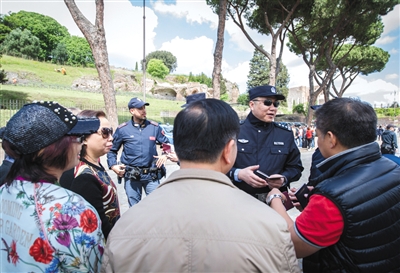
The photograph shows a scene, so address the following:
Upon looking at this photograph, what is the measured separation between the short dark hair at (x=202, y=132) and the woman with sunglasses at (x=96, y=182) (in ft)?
2.92

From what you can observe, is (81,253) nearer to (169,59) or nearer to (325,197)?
(325,197)

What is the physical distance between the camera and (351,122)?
1.63 m

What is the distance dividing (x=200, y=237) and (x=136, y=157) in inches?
125

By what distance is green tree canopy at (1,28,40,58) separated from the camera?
53938mm

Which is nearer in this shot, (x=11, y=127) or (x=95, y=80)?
(x=11, y=127)

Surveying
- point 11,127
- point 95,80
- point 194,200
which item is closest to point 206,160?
point 194,200

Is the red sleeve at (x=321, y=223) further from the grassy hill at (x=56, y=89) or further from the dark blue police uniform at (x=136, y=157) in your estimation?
the grassy hill at (x=56, y=89)

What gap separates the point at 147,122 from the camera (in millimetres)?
4332

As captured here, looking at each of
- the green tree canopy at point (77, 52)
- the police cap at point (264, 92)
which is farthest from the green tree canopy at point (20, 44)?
the police cap at point (264, 92)

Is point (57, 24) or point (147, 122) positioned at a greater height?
point (57, 24)

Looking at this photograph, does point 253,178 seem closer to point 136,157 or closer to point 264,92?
point 264,92

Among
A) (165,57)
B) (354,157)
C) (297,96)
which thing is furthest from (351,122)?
(165,57)

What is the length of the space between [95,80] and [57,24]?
108ft

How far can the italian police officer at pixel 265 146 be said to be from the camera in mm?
2803
